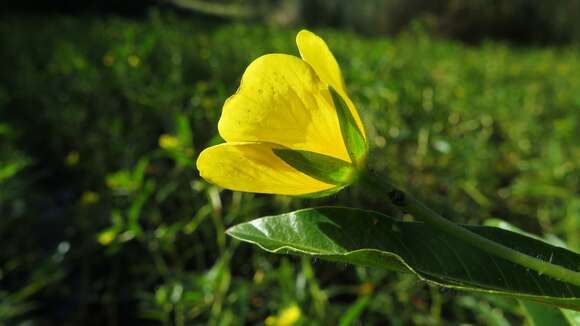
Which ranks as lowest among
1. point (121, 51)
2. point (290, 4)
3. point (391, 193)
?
point (290, 4)

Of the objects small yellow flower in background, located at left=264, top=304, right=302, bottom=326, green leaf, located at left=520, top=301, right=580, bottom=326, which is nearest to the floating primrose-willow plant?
green leaf, located at left=520, top=301, right=580, bottom=326

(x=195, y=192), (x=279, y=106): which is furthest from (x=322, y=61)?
(x=195, y=192)

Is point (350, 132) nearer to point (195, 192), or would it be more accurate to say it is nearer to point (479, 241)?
point (479, 241)

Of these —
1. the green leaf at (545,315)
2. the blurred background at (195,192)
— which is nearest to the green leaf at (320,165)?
the green leaf at (545,315)

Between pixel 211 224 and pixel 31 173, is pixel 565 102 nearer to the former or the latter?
pixel 211 224

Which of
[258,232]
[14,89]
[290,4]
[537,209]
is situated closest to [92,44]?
[14,89]

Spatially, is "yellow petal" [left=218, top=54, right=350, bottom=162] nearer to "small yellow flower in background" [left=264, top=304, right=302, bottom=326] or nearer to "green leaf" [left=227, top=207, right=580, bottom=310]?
"green leaf" [left=227, top=207, right=580, bottom=310]
